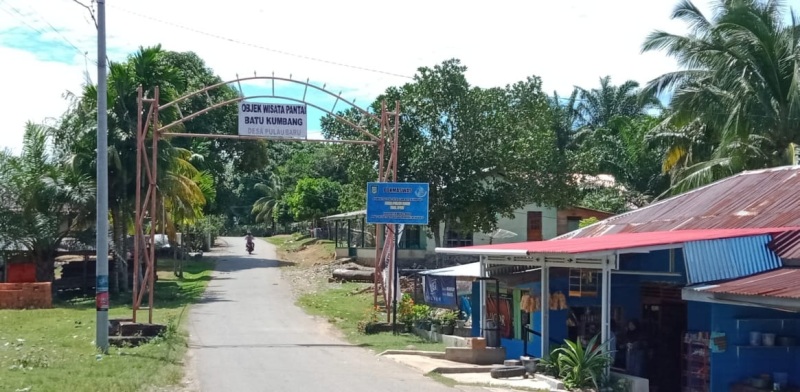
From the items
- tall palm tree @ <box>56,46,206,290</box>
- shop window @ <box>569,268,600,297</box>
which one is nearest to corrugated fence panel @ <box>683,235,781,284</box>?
shop window @ <box>569,268,600,297</box>

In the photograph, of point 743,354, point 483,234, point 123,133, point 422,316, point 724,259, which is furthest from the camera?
point 483,234

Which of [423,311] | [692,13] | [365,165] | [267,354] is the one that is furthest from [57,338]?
[692,13]

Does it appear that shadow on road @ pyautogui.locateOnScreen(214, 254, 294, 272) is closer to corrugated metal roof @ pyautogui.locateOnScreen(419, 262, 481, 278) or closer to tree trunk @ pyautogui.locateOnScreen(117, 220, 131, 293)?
tree trunk @ pyautogui.locateOnScreen(117, 220, 131, 293)

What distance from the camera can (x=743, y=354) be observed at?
534 inches

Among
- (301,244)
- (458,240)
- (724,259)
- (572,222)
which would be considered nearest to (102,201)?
(724,259)

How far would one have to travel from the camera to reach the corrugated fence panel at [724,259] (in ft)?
44.5

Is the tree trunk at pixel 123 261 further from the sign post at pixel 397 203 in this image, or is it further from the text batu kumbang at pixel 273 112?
the sign post at pixel 397 203

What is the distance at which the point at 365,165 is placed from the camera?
35.2m

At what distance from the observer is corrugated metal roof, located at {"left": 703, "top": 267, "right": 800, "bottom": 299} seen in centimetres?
1159

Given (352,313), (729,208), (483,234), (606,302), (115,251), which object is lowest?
(352,313)

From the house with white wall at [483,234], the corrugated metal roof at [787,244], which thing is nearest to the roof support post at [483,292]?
the corrugated metal roof at [787,244]

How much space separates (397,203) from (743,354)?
10.9 m

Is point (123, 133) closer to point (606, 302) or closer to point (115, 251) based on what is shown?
point (115, 251)

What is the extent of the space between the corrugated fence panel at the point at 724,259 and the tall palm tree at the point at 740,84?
9.79 metres
